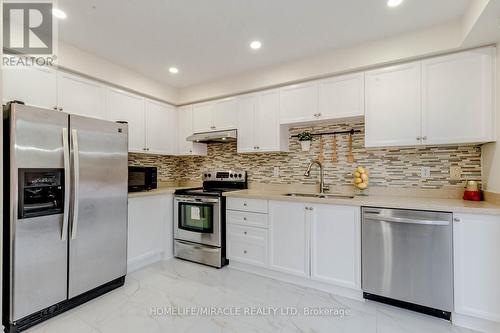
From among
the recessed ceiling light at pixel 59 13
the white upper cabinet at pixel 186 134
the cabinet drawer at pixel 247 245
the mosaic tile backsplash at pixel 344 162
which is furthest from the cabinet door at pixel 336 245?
the recessed ceiling light at pixel 59 13

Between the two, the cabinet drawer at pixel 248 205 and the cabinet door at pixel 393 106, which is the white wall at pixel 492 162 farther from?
the cabinet drawer at pixel 248 205

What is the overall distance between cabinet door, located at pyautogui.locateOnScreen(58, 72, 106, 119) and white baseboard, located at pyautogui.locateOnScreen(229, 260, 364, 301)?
7.67 feet

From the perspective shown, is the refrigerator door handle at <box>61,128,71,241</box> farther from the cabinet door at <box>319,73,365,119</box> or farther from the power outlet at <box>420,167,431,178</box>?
the power outlet at <box>420,167,431,178</box>

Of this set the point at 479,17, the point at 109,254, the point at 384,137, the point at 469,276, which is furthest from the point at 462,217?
the point at 109,254

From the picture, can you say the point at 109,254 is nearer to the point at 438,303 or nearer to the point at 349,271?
the point at 349,271

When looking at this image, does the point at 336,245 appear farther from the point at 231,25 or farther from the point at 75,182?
the point at 75,182

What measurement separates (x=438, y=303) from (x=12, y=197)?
11.0 feet

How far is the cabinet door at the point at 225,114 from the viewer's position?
357cm

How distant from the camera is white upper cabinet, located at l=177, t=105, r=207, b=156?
13.0ft

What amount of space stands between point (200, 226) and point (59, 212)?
1509 millimetres

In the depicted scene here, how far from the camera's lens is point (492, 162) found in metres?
2.30

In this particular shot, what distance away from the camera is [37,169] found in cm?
208

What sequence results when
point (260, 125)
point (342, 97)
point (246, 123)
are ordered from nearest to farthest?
point (342, 97) < point (260, 125) < point (246, 123)

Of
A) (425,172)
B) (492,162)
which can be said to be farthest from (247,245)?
(492,162)
